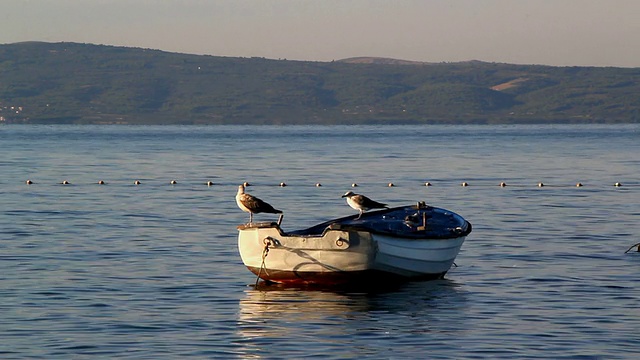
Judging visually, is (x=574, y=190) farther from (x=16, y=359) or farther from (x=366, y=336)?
(x=16, y=359)

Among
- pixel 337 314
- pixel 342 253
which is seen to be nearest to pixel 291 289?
pixel 342 253

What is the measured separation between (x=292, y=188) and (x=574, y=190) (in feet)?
53.2

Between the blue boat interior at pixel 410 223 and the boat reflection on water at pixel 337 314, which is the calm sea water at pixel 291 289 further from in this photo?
A: the blue boat interior at pixel 410 223

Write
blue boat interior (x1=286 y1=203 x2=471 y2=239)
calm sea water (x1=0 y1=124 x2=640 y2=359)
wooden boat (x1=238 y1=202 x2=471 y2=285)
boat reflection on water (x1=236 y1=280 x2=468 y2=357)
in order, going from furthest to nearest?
blue boat interior (x1=286 y1=203 x2=471 y2=239) < wooden boat (x1=238 y1=202 x2=471 y2=285) < boat reflection on water (x1=236 y1=280 x2=468 y2=357) < calm sea water (x1=0 y1=124 x2=640 y2=359)

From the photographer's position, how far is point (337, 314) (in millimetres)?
26750

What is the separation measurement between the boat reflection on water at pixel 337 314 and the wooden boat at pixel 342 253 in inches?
15.8

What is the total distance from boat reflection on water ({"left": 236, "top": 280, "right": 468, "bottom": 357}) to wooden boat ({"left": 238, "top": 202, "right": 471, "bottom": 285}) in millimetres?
401

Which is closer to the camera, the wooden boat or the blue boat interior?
the wooden boat

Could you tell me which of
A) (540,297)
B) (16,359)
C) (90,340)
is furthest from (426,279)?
(16,359)

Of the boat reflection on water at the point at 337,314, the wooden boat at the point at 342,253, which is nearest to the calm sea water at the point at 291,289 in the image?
the boat reflection on water at the point at 337,314

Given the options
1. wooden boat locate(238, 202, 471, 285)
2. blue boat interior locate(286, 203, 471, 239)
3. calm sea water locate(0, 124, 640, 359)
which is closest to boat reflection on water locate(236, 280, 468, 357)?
calm sea water locate(0, 124, 640, 359)

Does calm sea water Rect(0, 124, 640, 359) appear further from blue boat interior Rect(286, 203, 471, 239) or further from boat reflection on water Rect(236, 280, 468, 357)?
blue boat interior Rect(286, 203, 471, 239)

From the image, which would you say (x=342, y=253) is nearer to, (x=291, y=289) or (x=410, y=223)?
(x=291, y=289)

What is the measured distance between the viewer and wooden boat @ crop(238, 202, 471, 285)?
95.6ft
